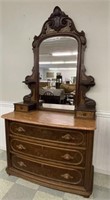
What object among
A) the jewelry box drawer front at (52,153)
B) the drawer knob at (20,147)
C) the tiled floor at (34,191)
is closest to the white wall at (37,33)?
the jewelry box drawer front at (52,153)

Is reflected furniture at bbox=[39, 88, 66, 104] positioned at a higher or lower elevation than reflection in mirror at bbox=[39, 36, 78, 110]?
lower

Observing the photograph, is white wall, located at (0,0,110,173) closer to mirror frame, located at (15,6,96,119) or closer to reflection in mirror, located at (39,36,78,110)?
mirror frame, located at (15,6,96,119)

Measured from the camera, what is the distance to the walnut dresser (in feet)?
Result: 5.07

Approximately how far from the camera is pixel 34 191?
171cm

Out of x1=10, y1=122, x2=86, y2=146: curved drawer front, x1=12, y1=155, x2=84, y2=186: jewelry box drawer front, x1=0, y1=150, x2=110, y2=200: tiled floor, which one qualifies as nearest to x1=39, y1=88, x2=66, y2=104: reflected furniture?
x1=10, y1=122, x2=86, y2=146: curved drawer front

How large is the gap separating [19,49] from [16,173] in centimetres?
179

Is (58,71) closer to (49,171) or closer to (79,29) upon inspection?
(79,29)

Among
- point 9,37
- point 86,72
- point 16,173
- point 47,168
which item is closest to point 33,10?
point 9,37

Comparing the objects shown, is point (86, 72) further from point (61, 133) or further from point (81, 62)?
point (61, 133)

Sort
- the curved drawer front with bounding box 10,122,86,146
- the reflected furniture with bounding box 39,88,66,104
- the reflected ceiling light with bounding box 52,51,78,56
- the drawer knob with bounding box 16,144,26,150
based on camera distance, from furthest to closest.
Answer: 1. the reflected furniture with bounding box 39,88,66,104
2. the reflected ceiling light with bounding box 52,51,78,56
3. the drawer knob with bounding box 16,144,26,150
4. the curved drawer front with bounding box 10,122,86,146

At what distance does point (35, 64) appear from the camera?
2.13 meters

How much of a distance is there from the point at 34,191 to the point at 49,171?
286 millimetres

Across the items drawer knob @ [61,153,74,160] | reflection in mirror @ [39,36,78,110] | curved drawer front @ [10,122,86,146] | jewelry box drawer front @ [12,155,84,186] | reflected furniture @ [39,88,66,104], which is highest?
reflection in mirror @ [39,36,78,110]

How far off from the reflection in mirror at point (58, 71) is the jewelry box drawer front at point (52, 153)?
0.63 m
